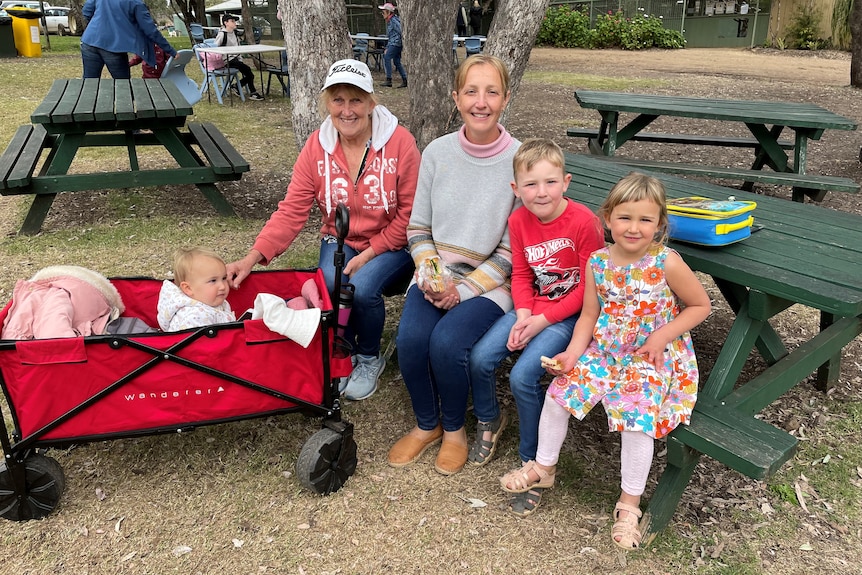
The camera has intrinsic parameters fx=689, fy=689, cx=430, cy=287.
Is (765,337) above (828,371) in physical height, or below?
above

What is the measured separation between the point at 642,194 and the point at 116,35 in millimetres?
6815

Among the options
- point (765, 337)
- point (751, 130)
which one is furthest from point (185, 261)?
point (751, 130)

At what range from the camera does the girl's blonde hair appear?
2213mm

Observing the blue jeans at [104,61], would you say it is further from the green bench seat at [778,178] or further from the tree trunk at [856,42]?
the tree trunk at [856,42]

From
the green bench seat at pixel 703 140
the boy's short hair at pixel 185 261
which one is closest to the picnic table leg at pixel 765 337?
the boy's short hair at pixel 185 261

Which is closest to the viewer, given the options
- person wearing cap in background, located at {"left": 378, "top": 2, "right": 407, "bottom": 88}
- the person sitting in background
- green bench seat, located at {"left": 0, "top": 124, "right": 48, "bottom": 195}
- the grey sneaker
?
the grey sneaker

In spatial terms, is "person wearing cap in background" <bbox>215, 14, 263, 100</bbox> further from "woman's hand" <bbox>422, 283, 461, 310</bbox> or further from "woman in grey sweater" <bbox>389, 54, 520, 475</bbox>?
"woman's hand" <bbox>422, 283, 461, 310</bbox>

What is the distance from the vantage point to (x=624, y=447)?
2336 millimetres

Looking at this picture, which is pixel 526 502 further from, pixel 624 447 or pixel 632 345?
pixel 632 345

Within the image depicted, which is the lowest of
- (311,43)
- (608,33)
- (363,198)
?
(363,198)

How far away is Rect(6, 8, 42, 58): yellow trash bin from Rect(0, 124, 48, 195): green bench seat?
1330 centimetres

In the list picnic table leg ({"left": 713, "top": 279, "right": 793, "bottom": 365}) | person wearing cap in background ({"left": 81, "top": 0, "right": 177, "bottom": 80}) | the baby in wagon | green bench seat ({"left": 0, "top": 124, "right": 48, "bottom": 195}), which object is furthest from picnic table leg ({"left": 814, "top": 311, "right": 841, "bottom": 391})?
person wearing cap in background ({"left": 81, "top": 0, "right": 177, "bottom": 80})

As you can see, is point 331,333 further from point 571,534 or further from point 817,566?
point 817,566

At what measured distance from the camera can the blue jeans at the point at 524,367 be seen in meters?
2.46
